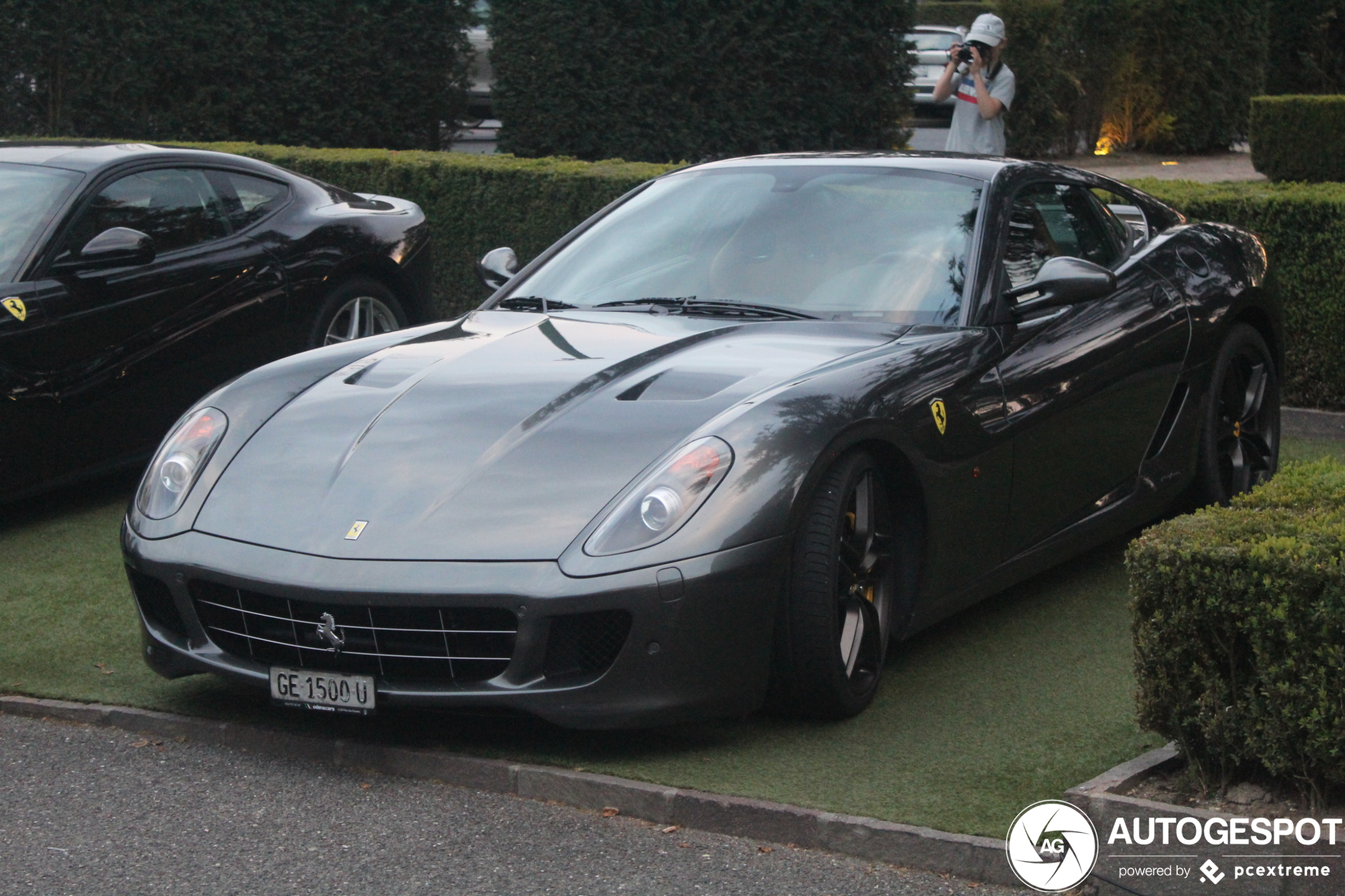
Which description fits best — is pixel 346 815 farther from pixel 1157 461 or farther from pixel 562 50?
pixel 562 50

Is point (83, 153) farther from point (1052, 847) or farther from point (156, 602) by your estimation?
point (1052, 847)

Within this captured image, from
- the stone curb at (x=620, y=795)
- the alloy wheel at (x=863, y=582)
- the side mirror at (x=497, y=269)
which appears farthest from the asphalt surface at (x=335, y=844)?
the side mirror at (x=497, y=269)

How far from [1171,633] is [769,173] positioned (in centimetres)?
269

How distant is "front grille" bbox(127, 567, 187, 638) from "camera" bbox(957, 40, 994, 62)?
252 inches

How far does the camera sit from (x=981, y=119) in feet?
31.5

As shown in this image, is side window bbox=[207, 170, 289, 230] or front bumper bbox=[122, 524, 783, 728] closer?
front bumper bbox=[122, 524, 783, 728]

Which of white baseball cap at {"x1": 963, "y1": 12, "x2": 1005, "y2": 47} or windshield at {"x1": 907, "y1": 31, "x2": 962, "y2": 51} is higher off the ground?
white baseball cap at {"x1": 963, "y1": 12, "x2": 1005, "y2": 47}

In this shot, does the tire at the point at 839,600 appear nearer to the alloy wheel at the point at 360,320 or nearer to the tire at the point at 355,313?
the tire at the point at 355,313

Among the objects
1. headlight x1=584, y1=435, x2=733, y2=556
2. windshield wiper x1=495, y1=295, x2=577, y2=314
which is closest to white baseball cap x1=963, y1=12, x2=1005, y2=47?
windshield wiper x1=495, y1=295, x2=577, y2=314

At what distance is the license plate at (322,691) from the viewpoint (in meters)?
4.18

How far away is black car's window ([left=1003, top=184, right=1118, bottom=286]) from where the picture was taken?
224 inches

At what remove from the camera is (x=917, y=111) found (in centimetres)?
2716

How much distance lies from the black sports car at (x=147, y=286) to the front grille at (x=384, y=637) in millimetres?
2683

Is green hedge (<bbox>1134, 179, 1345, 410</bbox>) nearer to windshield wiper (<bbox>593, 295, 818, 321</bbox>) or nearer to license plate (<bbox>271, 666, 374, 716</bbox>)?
windshield wiper (<bbox>593, 295, 818, 321</bbox>)
